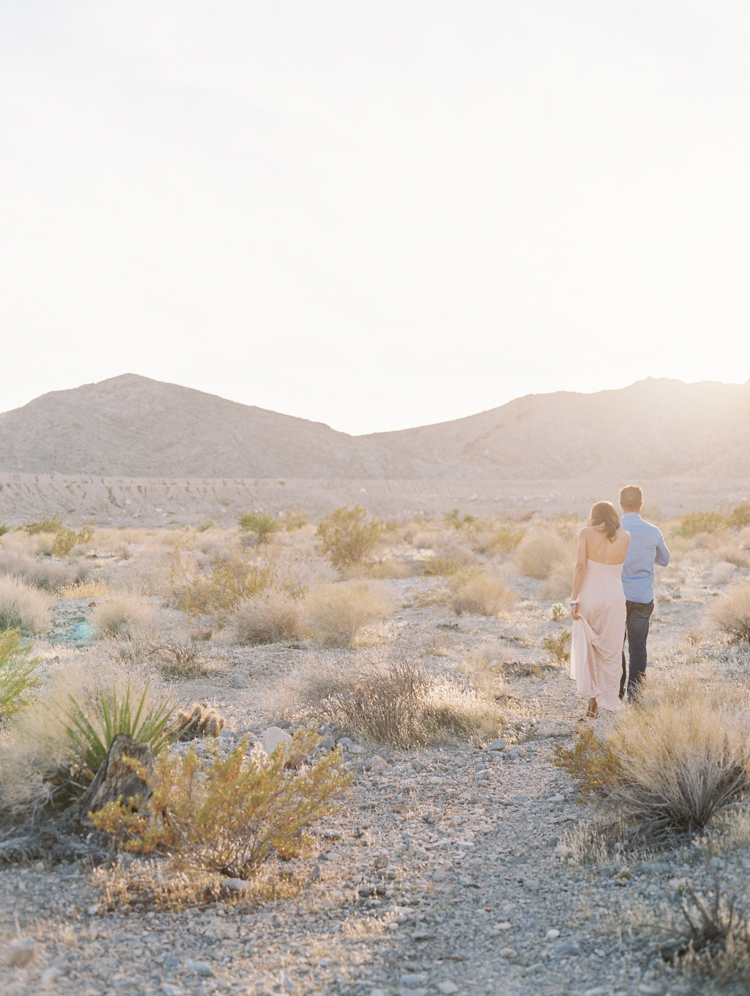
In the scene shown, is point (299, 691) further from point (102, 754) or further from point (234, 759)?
point (234, 759)

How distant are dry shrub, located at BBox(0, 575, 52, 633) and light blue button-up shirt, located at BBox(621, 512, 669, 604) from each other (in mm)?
8599

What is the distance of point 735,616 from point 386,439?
108337mm

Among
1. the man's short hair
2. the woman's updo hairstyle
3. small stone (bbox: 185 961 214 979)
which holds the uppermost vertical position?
the man's short hair

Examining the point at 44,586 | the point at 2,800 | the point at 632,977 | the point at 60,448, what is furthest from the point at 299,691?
the point at 60,448

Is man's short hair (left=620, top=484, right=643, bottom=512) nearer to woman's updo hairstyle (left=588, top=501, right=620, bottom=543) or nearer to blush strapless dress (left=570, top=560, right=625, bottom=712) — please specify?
woman's updo hairstyle (left=588, top=501, right=620, bottom=543)

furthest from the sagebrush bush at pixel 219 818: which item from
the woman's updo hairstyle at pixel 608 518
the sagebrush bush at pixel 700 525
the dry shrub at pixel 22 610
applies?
the sagebrush bush at pixel 700 525

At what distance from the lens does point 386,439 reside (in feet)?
384

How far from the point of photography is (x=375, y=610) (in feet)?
36.8

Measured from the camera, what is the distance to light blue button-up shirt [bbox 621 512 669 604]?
6.52 metres

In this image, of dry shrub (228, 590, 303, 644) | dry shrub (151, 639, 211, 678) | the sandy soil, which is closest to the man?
dry shrub (151, 639, 211, 678)

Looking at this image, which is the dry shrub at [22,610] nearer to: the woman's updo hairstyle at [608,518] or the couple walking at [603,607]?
the couple walking at [603,607]

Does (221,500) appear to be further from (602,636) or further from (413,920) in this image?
A: (413,920)

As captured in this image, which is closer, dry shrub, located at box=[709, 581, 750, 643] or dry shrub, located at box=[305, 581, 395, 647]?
dry shrub, located at box=[709, 581, 750, 643]

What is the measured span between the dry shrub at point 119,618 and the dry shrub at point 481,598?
201 inches
